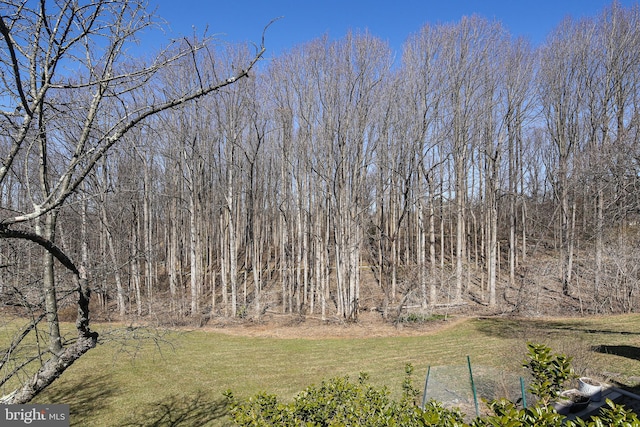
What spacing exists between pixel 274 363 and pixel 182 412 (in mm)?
3466

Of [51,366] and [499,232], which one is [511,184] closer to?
[499,232]

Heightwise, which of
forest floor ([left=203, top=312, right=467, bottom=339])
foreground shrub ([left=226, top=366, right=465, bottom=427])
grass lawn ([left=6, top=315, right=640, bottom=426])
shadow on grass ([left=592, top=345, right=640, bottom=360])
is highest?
foreground shrub ([left=226, top=366, right=465, bottom=427])

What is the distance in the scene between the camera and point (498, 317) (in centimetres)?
1539

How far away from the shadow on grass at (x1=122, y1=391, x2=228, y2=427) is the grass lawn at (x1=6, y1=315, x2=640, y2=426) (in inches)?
0.8

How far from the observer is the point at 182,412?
23.8ft

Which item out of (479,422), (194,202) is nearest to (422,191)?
(194,202)

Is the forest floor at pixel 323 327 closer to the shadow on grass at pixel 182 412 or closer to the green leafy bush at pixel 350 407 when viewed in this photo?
the shadow on grass at pixel 182 412

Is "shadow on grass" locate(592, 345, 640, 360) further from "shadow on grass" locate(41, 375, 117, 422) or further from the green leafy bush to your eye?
"shadow on grass" locate(41, 375, 117, 422)

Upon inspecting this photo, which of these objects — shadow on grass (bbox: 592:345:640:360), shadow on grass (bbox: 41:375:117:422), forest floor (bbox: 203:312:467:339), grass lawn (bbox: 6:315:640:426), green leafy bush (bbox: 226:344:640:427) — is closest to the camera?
green leafy bush (bbox: 226:344:640:427)

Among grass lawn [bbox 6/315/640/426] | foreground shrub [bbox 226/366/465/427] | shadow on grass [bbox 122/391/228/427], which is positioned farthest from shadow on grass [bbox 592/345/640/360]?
shadow on grass [bbox 122/391/228/427]

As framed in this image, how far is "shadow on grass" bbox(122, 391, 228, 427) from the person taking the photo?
6.78m

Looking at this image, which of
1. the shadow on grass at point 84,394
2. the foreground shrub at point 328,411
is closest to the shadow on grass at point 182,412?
the shadow on grass at point 84,394

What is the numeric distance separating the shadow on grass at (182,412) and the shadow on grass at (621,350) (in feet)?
31.8

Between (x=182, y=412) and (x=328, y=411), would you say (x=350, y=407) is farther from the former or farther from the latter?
(x=182, y=412)
